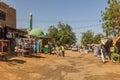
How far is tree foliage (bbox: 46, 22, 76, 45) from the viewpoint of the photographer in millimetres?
91688

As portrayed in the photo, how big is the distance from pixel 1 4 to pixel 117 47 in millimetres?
17156

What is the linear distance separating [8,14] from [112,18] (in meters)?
16.2

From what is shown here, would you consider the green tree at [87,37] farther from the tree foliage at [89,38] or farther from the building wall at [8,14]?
the building wall at [8,14]

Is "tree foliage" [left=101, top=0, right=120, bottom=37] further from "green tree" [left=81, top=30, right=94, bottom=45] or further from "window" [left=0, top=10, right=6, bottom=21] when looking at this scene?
"green tree" [left=81, top=30, right=94, bottom=45]

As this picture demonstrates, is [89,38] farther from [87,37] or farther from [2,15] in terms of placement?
[2,15]

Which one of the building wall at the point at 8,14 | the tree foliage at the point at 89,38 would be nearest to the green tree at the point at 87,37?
the tree foliage at the point at 89,38

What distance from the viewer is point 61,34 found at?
92000 millimetres

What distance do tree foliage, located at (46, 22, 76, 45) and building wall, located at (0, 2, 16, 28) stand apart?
4515cm

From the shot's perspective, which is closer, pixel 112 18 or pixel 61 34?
pixel 112 18

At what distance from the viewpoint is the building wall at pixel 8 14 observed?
39.3 meters

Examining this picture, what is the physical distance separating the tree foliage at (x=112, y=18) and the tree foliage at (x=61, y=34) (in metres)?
52.8

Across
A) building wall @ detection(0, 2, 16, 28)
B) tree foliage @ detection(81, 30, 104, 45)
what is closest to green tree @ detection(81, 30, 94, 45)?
tree foliage @ detection(81, 30, 104, 45)

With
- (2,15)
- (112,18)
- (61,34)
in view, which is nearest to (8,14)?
(2,15)

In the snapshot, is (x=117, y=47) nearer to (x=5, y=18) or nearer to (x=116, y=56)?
(x=116, y=56)
